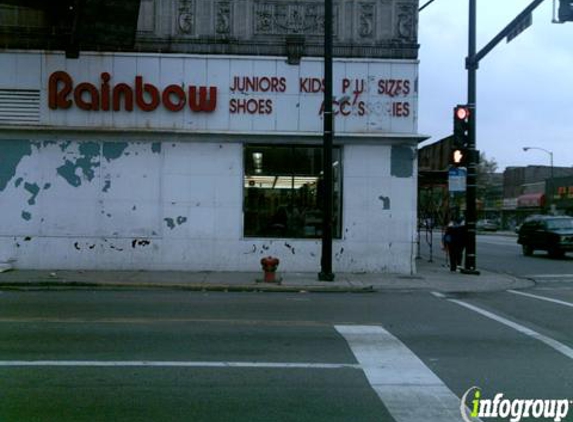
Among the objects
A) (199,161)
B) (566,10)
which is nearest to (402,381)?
(566,10)

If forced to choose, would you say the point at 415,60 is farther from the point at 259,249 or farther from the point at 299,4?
the point at 259,249

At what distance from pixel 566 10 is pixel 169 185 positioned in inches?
399

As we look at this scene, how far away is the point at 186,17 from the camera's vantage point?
1694 cm

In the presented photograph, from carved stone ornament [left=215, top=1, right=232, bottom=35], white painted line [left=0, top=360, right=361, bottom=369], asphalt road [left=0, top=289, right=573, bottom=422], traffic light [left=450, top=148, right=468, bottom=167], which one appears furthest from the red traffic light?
white painted line [left=0, top=360, right=361, bottom=369]

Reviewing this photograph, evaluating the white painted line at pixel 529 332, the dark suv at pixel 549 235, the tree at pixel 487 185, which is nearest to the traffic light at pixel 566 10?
the white painted line at pixel 529 332

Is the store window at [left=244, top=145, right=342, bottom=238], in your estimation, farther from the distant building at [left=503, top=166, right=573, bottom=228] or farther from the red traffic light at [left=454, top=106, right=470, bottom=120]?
the distant building at [left=503, top=166, right=573, bottom=228]

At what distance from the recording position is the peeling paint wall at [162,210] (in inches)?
658

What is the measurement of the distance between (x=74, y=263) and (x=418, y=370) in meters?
12.2

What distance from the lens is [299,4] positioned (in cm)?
1705

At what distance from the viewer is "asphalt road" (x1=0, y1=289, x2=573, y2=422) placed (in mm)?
5449

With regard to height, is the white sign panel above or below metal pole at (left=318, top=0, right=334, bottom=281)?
above

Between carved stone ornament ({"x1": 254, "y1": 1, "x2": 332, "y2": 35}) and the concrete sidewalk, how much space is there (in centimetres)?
640

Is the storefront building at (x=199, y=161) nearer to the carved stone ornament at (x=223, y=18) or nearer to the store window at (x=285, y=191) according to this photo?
the store window at (x=285, y=191)

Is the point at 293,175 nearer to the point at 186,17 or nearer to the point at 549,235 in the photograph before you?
the point at 186,17
